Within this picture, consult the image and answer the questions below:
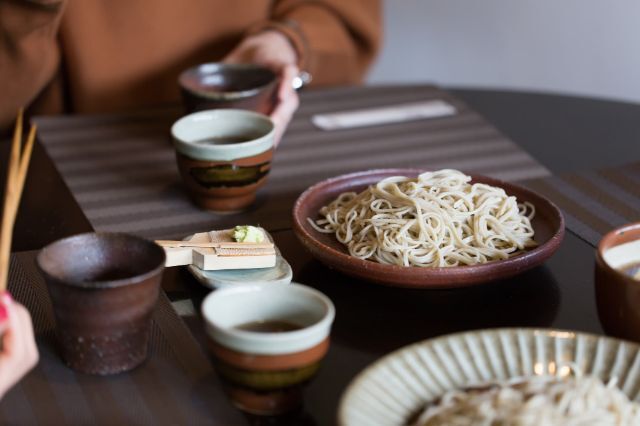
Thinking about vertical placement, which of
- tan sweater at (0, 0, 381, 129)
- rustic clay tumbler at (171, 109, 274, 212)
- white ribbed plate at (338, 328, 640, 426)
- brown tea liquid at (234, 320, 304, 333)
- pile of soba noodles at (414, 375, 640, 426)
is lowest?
tan sweater at (0, 0, 381, 129)

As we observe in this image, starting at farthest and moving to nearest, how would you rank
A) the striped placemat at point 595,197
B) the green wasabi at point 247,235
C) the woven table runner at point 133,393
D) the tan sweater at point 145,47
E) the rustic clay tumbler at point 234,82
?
the tan sweater at point 145,47 → the rustic clay tumbler at point 234,82 → the striped placemat at point 595,197 → the green wasabi at point 247,235 → the woven table runner at point 133,393

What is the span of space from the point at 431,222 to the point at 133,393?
0.42 m

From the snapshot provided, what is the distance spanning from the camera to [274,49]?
6.37 ft

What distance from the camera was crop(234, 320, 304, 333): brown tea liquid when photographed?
886 millimetres

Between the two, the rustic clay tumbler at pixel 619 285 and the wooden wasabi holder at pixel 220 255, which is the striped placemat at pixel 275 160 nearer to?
the wooden wasabi holder at pixel 220 255

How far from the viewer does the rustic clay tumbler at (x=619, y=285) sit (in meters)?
0.90

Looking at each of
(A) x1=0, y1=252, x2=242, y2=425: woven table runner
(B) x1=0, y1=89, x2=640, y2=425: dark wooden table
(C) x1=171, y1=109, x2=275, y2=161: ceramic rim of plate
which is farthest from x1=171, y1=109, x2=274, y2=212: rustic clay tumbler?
(A) x1=0, y1=252, x2=242, y2=425: woven table runner

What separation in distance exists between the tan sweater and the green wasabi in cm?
85

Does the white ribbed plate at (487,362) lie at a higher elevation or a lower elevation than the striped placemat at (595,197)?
higher

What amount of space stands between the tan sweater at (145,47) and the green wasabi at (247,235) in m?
0.85

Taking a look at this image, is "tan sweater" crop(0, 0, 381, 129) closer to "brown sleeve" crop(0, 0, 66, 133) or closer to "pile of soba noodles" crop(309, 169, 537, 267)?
"brown sleeve" crop(0, 0, 66, 133)

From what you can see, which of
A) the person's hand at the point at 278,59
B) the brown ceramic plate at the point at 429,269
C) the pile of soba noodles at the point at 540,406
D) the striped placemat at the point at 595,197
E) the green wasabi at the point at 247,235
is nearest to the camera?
the pile of soba noodles at the point at 540,406

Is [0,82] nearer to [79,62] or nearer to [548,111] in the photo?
[79,62]

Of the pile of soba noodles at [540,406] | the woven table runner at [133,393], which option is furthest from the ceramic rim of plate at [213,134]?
the pile of soba noodles at [540,406]
